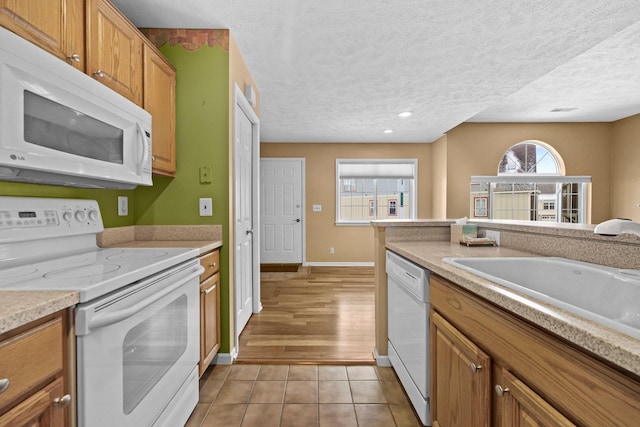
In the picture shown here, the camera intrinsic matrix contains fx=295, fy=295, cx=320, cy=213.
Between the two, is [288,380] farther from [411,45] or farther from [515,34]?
[515,34]

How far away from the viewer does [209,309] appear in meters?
1.91

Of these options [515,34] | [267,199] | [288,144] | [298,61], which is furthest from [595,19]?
[267,199]

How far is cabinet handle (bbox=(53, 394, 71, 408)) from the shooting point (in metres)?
A: 0.76

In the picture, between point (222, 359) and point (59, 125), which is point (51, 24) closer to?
point (59, 125)

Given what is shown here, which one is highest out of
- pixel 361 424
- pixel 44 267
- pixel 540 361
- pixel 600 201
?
pixel 600 201

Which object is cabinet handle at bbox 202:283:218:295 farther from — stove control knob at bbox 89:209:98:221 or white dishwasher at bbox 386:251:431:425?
white dishwasher at bbox 386:251:431:425

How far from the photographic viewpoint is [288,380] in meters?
1.93

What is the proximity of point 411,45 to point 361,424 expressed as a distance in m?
2.66

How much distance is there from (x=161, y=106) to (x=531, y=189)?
5.87 metres

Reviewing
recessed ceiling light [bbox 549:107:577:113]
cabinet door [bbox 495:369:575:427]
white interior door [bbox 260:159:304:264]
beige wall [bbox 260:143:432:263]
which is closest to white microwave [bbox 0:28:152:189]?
cabinet door [bbox 495:369:575:427]

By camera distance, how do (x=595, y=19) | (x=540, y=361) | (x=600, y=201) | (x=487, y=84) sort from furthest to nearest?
(x=600, y=201), (x=487, y=84), (x=595, y=19), (x=540, y=361)

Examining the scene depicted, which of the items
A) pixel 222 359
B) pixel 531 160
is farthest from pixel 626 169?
pixel 222 359

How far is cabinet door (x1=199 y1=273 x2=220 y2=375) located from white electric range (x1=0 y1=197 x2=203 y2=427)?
0.18m

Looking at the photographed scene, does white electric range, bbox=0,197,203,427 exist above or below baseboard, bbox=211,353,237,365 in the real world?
above
